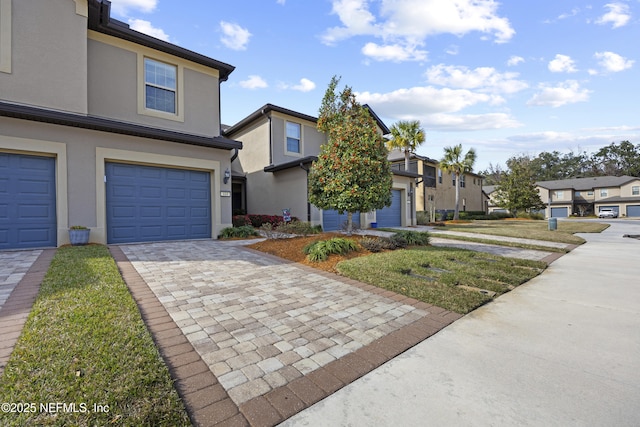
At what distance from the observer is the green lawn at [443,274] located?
4012 mm

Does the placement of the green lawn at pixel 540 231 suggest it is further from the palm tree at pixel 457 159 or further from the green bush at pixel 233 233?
the green bush at pixel 233 233

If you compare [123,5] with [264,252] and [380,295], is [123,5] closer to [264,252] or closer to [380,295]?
[264,252]

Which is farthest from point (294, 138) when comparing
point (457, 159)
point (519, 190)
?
point (519, 190)

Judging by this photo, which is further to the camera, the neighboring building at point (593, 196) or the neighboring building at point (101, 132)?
the neighboring building at point (593, 196)

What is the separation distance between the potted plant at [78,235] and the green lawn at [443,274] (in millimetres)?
6850

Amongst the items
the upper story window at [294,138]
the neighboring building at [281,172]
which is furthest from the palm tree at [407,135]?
the upper story window at [294,138]

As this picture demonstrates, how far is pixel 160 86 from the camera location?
32.0 feet

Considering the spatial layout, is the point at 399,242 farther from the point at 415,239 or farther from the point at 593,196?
the point at 593,196

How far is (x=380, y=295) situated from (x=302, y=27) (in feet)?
32.7

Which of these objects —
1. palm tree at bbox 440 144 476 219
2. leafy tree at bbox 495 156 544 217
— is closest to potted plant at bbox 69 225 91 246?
palm tree at bbox 440 144 476 219

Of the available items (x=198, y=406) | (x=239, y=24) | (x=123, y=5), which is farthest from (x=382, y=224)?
(x=198, y=406)

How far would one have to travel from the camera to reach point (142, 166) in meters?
8.79

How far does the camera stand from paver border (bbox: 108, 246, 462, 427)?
1776mm

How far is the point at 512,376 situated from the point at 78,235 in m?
9.34
